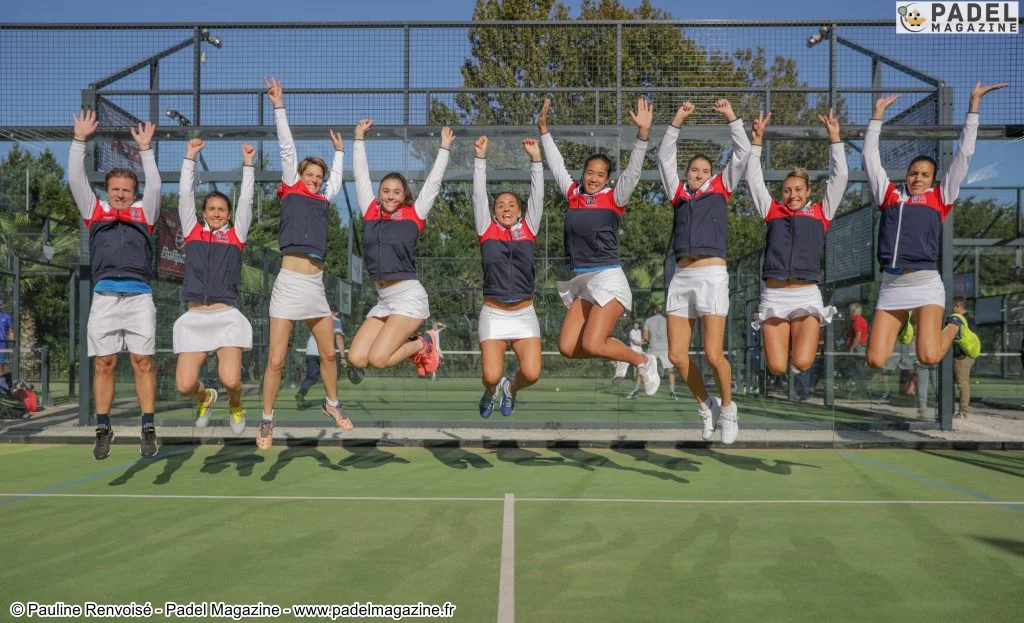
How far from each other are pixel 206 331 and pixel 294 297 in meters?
0.94

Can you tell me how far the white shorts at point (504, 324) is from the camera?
28.9 feet

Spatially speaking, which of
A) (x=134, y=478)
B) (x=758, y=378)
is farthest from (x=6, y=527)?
(x=758, y=378)

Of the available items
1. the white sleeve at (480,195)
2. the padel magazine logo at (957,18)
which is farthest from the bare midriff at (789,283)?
the padel magazine logo at (957,18)

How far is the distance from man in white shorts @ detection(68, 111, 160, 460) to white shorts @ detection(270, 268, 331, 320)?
3.83 ft

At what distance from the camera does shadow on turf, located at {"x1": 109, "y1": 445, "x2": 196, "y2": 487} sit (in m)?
9.16

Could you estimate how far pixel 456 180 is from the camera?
13266 millimetres

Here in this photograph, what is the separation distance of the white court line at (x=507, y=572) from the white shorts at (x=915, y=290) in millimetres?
4275

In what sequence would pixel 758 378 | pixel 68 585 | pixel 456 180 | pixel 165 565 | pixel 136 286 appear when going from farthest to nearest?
1. pixel 758 378
2. pixel 456 180
3. pixel 136 286
4. pixel 165 565
5. pixel 68 585

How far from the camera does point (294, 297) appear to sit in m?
8.32

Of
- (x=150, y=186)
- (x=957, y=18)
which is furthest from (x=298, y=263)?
(x=957, y=18)

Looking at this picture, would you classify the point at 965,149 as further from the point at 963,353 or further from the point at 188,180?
the point at 188,180

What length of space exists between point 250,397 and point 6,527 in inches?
279

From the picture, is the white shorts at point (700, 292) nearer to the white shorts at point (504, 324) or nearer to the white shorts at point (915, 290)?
the white shorts at point (504, 324)

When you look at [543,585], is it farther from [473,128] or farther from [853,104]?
[853,104]
